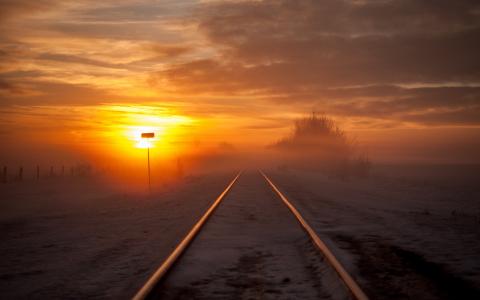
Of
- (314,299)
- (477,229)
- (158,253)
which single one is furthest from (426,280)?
(477,229)

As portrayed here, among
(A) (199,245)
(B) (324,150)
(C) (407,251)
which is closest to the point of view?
(C) (407,251)

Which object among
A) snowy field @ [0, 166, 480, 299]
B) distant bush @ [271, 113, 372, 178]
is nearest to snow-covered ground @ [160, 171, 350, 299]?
snowy field @ [0, 166, 480, 299]

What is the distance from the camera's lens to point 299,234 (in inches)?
359

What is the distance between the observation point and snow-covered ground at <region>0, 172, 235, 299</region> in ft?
18.8

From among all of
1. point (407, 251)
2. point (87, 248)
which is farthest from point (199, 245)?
point (407, 251)

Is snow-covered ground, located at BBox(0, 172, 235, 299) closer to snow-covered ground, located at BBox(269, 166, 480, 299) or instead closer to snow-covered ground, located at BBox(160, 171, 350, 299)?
snow-covered ground, located at BBox(160, 171, 350, 299)

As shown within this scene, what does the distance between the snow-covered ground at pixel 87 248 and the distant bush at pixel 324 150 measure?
128 feet

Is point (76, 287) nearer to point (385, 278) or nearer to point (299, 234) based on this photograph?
point (385, 278)

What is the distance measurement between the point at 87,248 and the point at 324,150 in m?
51.6

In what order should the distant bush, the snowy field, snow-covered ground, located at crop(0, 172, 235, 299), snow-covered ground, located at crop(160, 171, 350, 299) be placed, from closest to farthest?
snow-covered ground, located at crop(160, 171, 350, 299)
the snowy field
snow-covered ground, located at crop(0, 172, 235, 299)
the distant bush

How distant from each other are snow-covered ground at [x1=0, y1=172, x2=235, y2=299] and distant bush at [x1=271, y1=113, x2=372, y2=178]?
128 ft

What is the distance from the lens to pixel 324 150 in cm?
5781

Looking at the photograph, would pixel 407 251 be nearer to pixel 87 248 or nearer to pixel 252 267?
pixel 252 267

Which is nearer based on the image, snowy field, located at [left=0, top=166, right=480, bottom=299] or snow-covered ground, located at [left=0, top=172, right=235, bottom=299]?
snowy field, located at [left=0, top=166, right=480, bottom=299]
